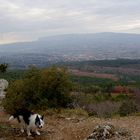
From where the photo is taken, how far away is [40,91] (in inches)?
645

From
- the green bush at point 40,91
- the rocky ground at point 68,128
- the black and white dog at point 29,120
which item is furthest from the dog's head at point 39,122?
the green bush at point 40,91

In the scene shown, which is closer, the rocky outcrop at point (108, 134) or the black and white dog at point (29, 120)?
the rocky outcrop at point (108, 134)

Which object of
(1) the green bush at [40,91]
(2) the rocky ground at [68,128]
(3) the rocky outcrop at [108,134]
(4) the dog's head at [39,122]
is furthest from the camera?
(1) the green bush at [40,91]

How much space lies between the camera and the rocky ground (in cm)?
1141

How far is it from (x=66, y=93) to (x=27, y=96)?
1.61 metres

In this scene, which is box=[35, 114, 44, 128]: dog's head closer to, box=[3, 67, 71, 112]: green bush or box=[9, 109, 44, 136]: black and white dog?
box=[9, 109, 44, 136]: black and white dog

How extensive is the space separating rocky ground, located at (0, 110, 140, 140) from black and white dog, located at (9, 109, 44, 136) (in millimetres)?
241

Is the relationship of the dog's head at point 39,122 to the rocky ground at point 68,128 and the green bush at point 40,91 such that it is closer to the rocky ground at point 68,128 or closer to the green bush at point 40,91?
the rocky ground at point 68,128

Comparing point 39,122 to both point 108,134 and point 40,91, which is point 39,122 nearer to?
point 108,134

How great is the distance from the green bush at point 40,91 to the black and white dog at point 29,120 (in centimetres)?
423

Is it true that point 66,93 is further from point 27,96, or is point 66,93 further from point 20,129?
point 20,129

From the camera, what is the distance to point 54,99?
16.4m

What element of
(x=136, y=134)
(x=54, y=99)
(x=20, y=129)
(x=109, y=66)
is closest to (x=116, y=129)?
(x=136, y=134)

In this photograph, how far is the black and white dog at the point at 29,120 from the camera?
36.9 feet
